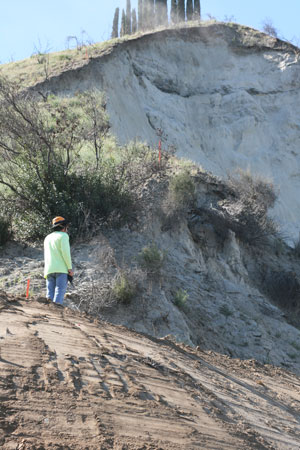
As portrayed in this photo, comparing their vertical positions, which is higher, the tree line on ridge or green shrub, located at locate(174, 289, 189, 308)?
the tree line on ridge

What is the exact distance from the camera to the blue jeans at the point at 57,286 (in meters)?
7.71

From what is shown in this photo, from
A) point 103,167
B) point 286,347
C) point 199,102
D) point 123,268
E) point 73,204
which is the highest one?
point 199,102

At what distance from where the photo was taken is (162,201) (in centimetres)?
1345

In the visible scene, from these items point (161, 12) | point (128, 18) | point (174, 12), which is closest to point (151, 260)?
point (174, 12)

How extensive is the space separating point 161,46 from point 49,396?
25143 mm

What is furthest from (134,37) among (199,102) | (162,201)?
(162,201)

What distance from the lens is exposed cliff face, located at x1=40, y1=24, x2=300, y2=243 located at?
2236 centimetres

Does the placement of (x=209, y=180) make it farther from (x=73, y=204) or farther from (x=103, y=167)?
(x=73, y=204)

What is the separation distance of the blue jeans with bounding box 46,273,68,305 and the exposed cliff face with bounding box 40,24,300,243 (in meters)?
13.4

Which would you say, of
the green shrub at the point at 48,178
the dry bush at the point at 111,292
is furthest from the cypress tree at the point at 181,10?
the dry bush at the point at 111,292

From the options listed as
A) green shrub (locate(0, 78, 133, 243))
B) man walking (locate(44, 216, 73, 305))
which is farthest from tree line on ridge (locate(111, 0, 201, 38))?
man walking (locate(44, 216, 73, 305))

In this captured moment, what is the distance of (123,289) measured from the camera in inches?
372

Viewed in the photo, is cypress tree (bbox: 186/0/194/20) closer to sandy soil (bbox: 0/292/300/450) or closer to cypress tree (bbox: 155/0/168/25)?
cypress tree (bbox: 155/0/168/25)

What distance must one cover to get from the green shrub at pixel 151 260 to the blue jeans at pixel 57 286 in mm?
2936
